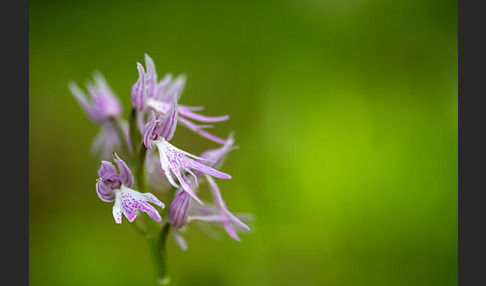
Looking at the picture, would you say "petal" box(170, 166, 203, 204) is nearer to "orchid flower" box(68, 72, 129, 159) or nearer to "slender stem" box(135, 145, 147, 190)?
"slender stem" box(135, 145, 147, 190)

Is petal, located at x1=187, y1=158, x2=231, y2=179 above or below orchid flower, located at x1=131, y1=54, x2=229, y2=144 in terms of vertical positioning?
below

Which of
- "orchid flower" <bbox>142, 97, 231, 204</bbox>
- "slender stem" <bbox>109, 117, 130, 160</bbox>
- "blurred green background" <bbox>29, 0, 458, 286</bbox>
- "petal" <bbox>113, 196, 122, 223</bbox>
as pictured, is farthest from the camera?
"blurred green background" <bbox>29, 0, 458, 286</bbox>

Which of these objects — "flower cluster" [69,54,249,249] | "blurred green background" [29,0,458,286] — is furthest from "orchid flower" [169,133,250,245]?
"blurred green background" [29,0,458,286]

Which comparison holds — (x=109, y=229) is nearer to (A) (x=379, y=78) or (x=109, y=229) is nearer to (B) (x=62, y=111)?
(B) (x=62, y=111)

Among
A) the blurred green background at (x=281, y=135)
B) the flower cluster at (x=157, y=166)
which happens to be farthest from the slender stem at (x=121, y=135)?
the blurred green background at (x=281, y=135)

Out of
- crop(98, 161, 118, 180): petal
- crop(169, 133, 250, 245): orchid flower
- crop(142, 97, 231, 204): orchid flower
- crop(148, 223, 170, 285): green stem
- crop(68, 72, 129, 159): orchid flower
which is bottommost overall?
crop(148, 223, 170, 285): green stem

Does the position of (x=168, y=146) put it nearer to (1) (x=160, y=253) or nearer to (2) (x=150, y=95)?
(2) (x=150, y=95)

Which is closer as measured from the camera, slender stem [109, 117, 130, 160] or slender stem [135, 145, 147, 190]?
slender stem [135, 145, 147, 190]

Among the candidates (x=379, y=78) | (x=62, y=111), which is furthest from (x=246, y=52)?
(x=62, y=111)
